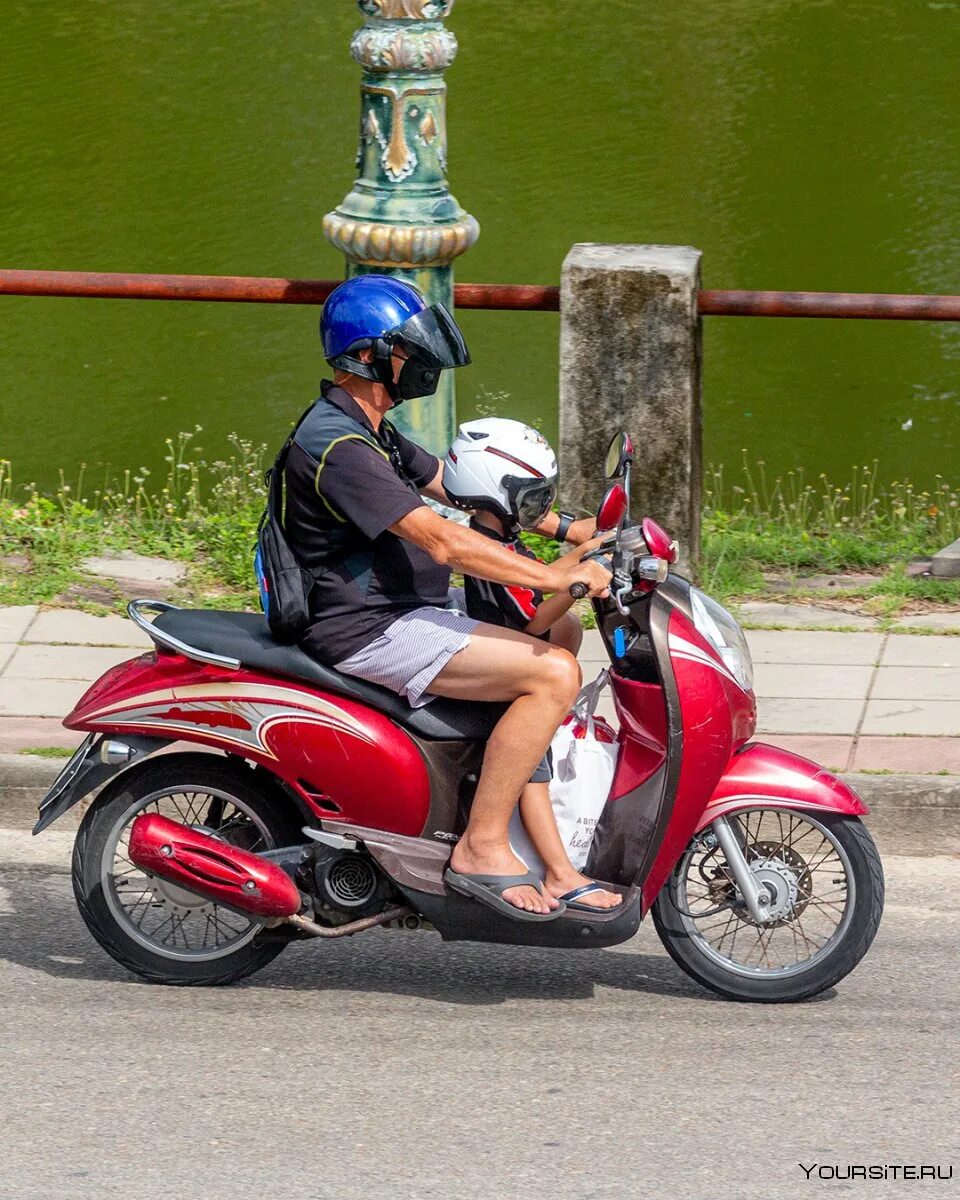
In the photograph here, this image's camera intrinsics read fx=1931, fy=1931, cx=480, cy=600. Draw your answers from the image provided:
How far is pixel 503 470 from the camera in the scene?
4.21 meters

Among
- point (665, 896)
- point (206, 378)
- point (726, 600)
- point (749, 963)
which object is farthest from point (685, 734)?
point (206, 378)

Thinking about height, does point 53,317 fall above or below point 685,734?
below

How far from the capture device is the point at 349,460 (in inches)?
165

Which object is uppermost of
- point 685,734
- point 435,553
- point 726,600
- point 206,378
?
point 435,553

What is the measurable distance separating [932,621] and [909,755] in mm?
1417

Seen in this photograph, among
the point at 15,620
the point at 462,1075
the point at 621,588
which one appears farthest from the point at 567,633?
the point at 15,620

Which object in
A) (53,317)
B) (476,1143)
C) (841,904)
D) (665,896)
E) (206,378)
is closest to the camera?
(476,1143)

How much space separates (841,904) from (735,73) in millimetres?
18613

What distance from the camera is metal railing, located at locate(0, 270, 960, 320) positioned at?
6930 millimetres

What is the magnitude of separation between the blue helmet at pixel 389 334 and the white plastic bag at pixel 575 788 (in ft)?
2.78

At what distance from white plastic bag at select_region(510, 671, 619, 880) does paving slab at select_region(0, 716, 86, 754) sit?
5.92 feet

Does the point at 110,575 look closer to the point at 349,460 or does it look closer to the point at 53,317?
the point at 349,460

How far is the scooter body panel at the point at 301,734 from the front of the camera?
4340 mm

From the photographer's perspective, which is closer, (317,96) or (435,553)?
(435,553)
